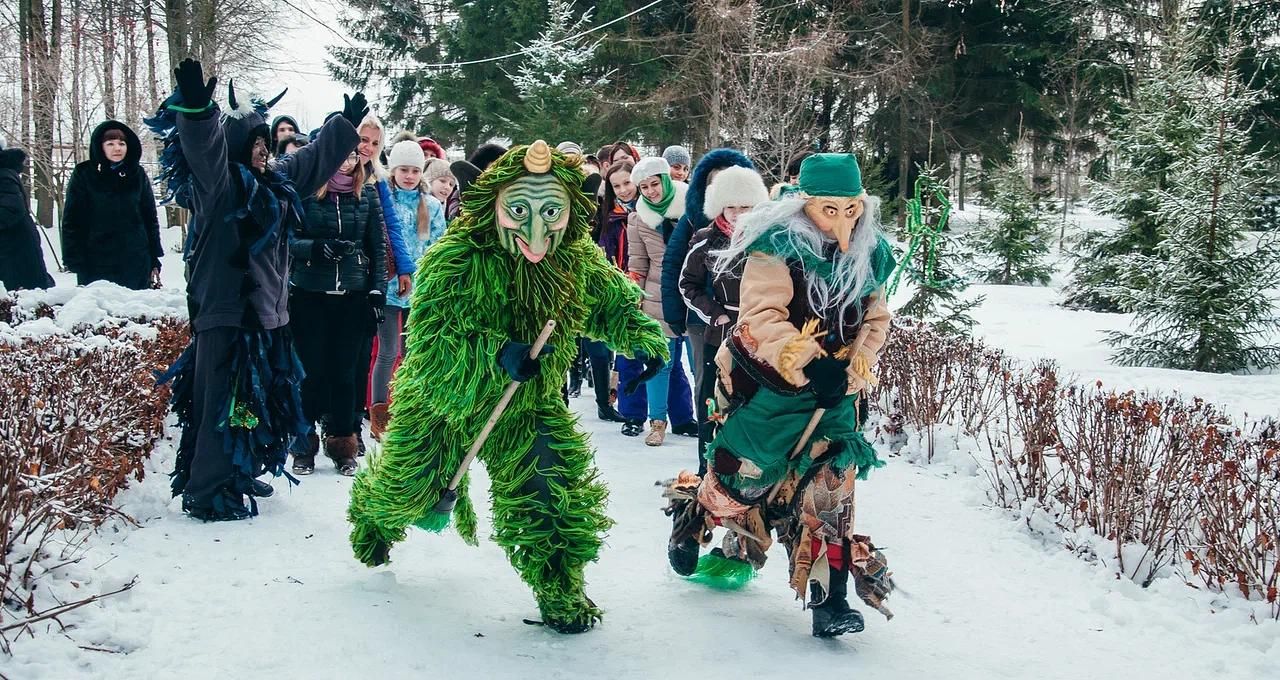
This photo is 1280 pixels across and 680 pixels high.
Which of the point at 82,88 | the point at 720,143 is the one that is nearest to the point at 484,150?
the point at 82,88

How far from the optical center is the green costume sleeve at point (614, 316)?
A: 4051 millimetres

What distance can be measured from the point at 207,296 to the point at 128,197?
4.37 m

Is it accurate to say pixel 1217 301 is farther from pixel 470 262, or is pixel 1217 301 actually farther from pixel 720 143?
pixel 720 143

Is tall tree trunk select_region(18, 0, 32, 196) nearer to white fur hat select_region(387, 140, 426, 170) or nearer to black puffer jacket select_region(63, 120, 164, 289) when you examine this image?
black puffer jacket select_region(63, 120, 164, 289)

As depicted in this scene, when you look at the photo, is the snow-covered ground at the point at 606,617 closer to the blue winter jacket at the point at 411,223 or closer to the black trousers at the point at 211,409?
the black trousers at the point at 211,409

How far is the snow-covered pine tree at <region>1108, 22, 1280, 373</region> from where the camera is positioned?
984 centimetres

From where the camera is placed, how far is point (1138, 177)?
15078 mm

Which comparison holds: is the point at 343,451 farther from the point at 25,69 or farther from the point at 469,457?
the point at 25,69

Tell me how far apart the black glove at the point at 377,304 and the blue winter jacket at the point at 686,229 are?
1761 millimetres

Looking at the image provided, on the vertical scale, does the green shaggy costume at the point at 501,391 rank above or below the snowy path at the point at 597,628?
above

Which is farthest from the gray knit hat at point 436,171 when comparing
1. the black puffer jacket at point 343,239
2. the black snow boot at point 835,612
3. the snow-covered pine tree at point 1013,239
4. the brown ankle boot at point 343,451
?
the snow-covered pine tree at point 1013,239

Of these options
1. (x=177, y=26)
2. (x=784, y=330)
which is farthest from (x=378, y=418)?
(x=177, y=26)

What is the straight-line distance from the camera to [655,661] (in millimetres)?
3570

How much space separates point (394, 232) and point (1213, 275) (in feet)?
25.8
